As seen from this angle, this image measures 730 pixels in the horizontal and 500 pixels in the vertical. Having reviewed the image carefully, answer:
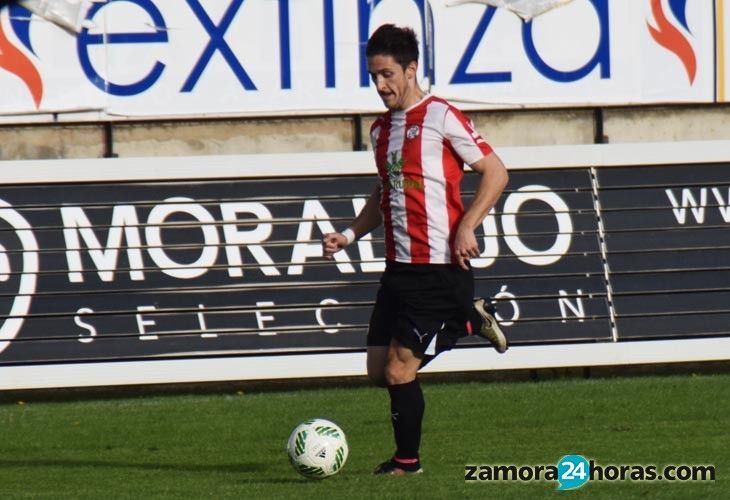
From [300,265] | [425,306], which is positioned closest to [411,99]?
[425,306]

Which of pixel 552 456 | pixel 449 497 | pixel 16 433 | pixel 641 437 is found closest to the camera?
pixel 449 497

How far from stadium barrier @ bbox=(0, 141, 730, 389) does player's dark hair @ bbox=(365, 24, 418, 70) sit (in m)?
4.54

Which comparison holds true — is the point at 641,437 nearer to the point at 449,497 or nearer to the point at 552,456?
the point at 552,456

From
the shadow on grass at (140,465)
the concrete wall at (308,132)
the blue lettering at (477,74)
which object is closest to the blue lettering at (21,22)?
the concrete wall at (308,132)

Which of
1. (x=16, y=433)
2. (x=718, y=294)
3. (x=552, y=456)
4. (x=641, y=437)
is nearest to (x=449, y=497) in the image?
(x=552, y=456)

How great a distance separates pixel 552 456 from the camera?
7.66 meters

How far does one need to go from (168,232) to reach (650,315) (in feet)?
12.9

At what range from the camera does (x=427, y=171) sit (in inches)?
273

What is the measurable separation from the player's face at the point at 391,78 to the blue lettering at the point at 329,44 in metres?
5.39

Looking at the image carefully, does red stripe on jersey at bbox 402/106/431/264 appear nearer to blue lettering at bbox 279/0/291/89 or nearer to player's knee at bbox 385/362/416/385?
player's knee at bbox 385/362/416/385

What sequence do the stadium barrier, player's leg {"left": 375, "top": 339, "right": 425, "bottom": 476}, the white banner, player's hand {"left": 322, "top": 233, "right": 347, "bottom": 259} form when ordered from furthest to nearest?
the white banner, the stadium barrier, player's hand {"left": 322, "top": 233, "right": 347, "bottom": 259}, player's leg {"left": 375, "top": 339, "right": 425, "bottom": 476}

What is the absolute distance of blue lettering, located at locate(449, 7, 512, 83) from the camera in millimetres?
12344

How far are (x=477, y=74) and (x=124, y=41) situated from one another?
10.0 feet

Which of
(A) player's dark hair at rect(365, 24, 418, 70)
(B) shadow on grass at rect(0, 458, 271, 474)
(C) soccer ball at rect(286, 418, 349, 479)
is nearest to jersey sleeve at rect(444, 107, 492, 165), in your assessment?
(A) player's dark hair at rect(365, 24, 418, 70)
